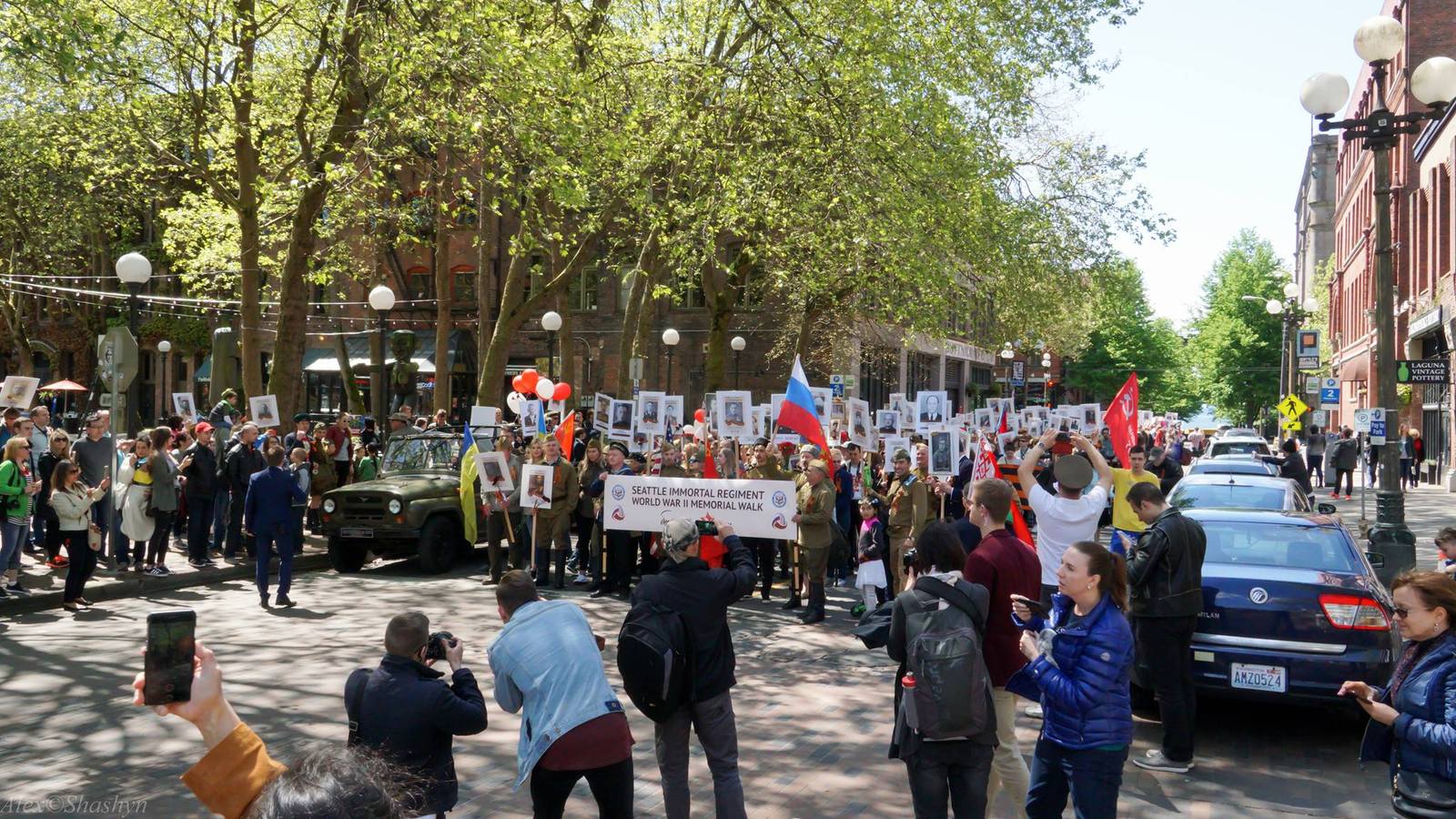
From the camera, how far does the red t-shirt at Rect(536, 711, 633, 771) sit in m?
4.52

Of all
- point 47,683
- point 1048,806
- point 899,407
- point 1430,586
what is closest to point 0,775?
point 47,683

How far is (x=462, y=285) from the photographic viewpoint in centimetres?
4803

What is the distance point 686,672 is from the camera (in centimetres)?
539

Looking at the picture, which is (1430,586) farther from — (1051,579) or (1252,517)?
(1252,517)

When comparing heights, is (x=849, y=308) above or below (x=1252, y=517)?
above

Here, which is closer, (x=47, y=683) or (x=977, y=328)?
(x=47, y=683)

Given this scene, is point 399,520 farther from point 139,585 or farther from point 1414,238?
point 1414,238

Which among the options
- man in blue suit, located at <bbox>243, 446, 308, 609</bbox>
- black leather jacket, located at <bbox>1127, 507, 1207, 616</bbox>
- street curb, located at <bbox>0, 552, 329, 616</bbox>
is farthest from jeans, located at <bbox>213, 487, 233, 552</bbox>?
black leather jacket, located at <bbox>1127, 507, 1207, 616</bbox>

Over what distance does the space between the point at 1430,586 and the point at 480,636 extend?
8693 millimetres

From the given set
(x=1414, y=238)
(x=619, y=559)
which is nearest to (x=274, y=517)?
(x=619, y=559)

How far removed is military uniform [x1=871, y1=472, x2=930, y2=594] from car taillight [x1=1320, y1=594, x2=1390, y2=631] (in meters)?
5.16

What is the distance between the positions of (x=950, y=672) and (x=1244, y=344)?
246 feet

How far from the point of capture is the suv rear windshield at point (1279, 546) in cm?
827

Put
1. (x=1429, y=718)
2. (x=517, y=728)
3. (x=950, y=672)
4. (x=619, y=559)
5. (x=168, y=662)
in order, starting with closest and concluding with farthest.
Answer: (x=168, y=662) → (x=1429, y=718) → (x=950, y=672) → (x=517, y=728) → (x=619, y=559)
